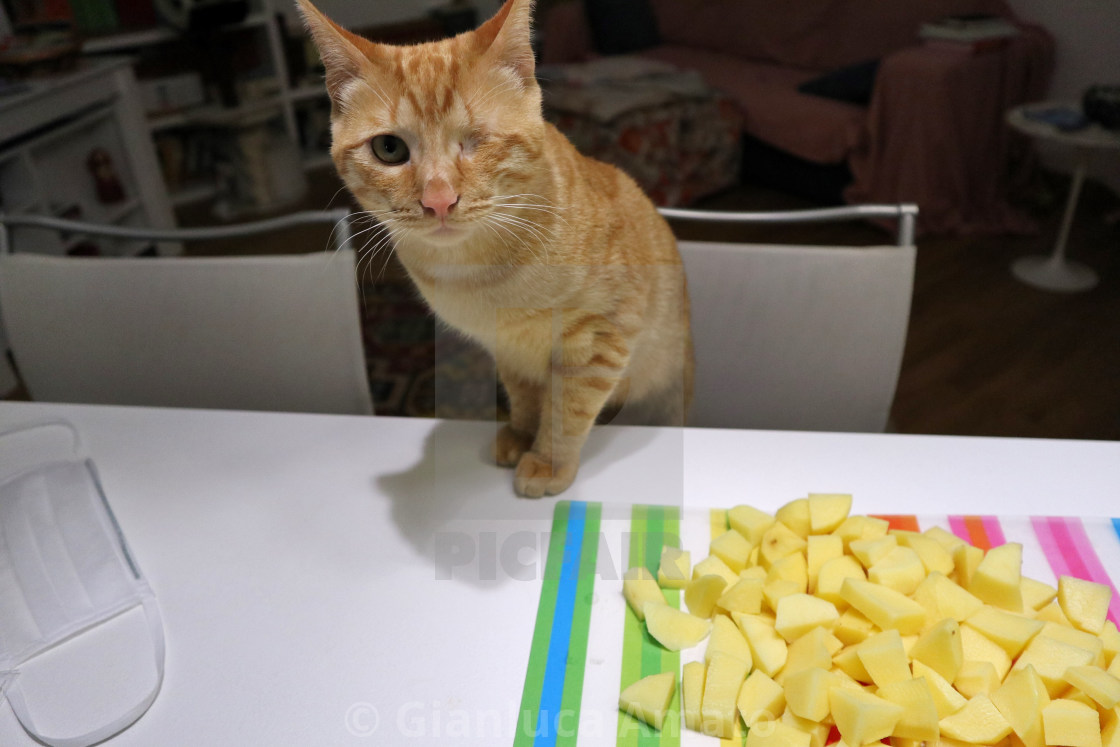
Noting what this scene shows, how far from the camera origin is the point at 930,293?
2.75 m

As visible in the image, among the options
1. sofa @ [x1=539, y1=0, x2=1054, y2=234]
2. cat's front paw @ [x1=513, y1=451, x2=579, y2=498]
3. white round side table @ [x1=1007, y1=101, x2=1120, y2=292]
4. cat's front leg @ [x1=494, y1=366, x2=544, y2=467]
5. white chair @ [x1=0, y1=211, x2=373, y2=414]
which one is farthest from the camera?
sofa @ [x1=539, y1=0, x2=1054, y2=234]

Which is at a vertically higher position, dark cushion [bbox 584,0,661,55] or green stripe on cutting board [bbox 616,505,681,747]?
dark cushion [bbox 584,0,661,55]

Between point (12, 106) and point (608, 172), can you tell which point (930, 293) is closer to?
point (608, 172)

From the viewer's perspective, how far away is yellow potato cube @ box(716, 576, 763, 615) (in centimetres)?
76

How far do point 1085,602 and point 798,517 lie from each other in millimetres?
291

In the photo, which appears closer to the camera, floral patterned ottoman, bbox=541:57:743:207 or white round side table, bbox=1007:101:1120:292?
white round side table, bbox=1007:101:1120:292

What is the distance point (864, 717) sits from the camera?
609 millimetres

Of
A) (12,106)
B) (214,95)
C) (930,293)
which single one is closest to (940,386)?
(930,293)

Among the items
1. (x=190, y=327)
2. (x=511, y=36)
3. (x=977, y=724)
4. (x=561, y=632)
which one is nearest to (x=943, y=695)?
(x=977, y=724)

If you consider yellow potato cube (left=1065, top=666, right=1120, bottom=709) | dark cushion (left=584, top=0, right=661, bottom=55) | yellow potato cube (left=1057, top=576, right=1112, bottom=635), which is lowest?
yellow potato cube (left=1057, top=576, right=1112, bottom=635)

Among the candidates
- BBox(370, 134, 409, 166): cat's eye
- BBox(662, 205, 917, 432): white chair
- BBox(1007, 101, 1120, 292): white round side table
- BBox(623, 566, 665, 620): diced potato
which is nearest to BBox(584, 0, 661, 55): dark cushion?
BBox(1007, 101, 1120, 292): white round side table

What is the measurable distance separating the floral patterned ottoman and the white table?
2.38 metres

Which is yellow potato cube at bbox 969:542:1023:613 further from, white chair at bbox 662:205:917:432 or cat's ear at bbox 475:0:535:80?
cat's ear at bbox 475:0:535:80

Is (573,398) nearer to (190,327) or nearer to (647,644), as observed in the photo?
(647,644)
